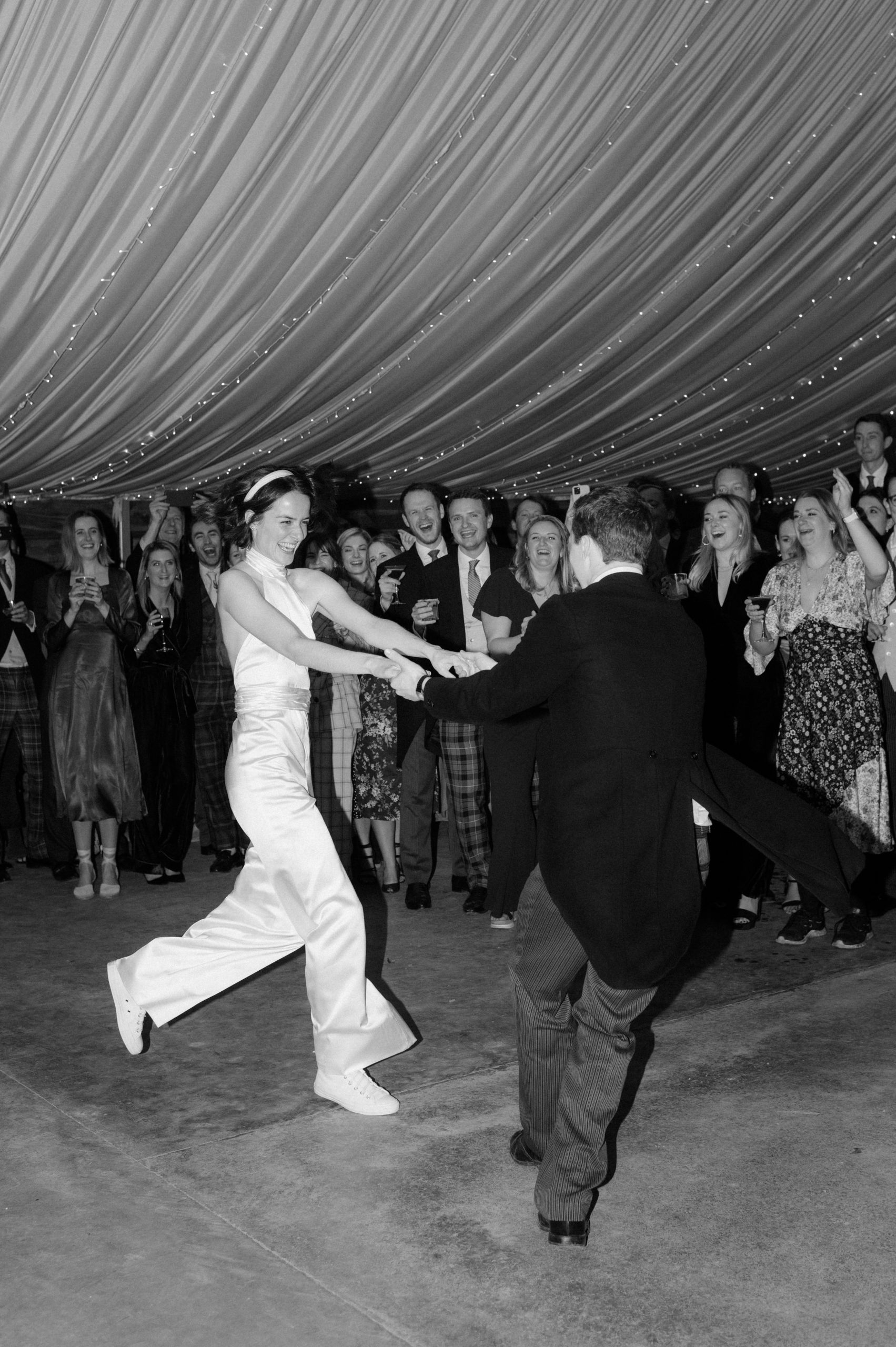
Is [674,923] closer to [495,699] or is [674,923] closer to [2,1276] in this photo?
[495,699]

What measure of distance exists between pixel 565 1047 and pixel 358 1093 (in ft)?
2.58

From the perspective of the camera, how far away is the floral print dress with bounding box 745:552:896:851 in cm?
526

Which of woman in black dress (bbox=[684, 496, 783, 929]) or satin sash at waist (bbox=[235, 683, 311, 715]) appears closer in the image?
satin sash at waist (bbox=[235, 683, 311, 715])

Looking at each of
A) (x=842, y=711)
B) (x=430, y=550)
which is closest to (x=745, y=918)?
(x=842, y=711)

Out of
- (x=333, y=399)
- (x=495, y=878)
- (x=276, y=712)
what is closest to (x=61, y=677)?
(x=333, y=399)

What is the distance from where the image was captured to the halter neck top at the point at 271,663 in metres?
3.79

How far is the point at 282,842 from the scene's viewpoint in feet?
Answer: 11.8

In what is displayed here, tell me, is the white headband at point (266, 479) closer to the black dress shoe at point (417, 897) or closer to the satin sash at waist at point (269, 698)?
the satin sash at waist at point (269, 698)

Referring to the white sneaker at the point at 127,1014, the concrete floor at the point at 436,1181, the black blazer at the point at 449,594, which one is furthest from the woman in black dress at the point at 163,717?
the white sneaker at the point at 127,1014

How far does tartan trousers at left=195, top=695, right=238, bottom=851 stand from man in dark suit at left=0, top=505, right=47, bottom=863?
76 cm

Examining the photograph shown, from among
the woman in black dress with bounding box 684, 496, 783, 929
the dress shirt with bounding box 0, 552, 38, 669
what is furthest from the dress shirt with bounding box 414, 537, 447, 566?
the dress shirt with bounding box 0, 552, 38, 669

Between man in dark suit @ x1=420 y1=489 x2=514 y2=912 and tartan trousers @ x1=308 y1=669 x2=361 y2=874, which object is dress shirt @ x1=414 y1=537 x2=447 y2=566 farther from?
tartan trousers @ x1=308 y1=669 x2=361 y2=874

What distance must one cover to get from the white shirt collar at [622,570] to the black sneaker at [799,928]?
9.24 ft

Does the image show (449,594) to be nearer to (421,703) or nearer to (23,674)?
(421,703)
